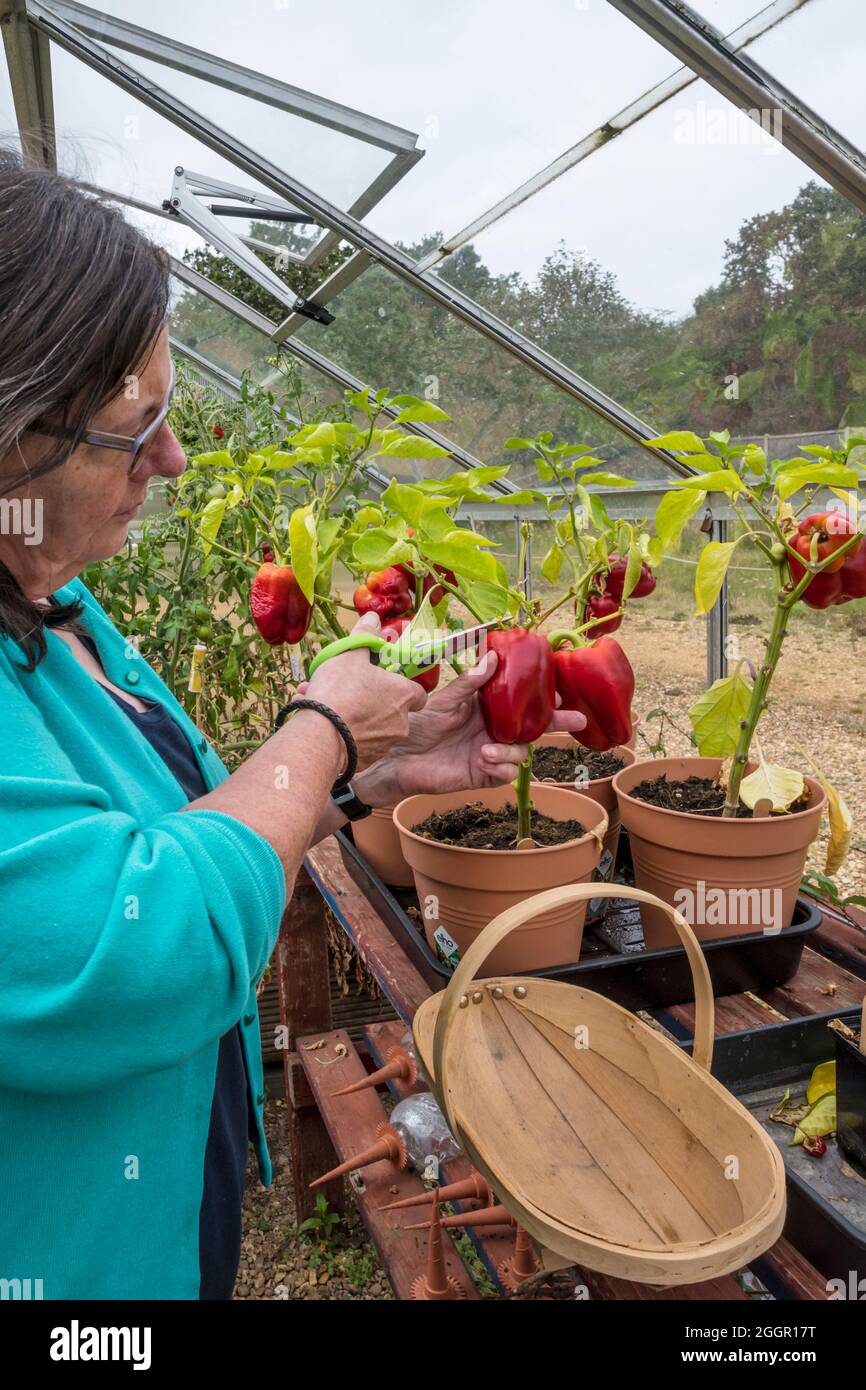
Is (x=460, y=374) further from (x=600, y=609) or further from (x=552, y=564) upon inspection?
(x=600, y=609)

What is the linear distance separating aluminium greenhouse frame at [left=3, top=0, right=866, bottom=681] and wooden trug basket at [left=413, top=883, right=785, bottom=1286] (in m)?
1.40

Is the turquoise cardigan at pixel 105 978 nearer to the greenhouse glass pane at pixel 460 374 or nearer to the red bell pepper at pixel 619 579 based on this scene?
the red bell pepper at pixel 619 579

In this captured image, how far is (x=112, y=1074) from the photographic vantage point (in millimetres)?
580

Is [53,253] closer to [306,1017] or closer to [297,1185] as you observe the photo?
[306,1017]

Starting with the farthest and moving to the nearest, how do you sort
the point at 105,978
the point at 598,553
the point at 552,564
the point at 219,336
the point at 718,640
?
the point at 219,336
the point at 718,640
the point at 552,564
the point at 598,553
the point at 105,978

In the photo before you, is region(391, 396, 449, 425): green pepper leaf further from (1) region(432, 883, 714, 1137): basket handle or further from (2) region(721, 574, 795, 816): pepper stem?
(1) region(432, 883, 714, 1137): basket handle

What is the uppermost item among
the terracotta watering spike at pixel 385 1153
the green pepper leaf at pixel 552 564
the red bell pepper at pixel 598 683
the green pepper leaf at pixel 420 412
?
the green pepper leaf at pixel 420 412

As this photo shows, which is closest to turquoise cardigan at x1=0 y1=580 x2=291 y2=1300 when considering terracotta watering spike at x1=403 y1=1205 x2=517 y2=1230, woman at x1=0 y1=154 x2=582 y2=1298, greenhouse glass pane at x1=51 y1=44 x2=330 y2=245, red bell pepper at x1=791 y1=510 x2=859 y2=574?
woman at x1=0 y1=154 x2=582 y2=1298

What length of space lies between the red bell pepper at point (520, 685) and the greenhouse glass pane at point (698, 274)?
4.00 ft

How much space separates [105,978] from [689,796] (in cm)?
79

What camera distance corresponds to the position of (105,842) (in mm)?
565

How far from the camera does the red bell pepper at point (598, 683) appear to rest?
963 mm

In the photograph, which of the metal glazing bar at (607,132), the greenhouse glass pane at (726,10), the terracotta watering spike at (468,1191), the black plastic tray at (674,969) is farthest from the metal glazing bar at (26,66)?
the terracotta watering spike at (468,1191)

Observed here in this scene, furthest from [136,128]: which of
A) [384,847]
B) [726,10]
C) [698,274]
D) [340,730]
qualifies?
[340,730]
